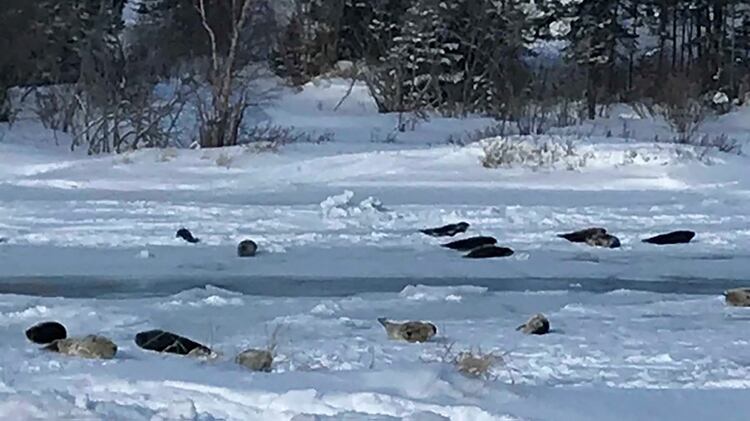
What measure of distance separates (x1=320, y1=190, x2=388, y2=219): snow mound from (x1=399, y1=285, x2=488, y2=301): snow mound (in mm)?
4199

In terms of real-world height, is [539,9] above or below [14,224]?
above

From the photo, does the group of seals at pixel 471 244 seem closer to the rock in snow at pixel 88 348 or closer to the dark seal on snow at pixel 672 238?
the dark seal on snow at pixel 672 238

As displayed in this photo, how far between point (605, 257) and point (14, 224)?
5.66 meters

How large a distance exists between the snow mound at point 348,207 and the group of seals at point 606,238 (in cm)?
233

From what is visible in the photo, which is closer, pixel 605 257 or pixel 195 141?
pixel 605 257

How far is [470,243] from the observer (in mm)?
11891

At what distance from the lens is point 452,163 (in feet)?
62.3

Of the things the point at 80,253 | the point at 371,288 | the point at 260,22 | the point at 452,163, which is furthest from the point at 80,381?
the point at 260,22

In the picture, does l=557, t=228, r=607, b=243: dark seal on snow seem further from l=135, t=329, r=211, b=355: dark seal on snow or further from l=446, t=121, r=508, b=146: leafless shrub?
l=446, t=121, r=508, b=146: leafless shrub

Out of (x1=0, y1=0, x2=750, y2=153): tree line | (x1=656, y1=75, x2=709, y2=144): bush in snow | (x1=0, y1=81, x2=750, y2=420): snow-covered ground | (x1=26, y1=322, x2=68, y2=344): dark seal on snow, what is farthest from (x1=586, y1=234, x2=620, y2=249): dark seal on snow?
(x1=0, y1=0, x2=750, y2=153): tree line

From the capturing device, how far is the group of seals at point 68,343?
257 inches

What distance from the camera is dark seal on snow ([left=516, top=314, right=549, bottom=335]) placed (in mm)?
7695

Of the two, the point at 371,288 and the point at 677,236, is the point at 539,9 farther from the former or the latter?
the point at 371,288

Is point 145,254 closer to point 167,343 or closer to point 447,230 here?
point 447,230
